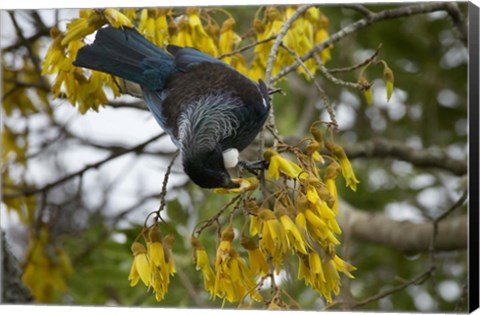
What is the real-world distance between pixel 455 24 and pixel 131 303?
4.59 feet

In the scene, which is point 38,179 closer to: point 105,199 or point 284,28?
point 105,199

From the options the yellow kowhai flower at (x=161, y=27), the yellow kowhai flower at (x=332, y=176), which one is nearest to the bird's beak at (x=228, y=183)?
A: the yellow kowhai flower at (x=332, y=176)

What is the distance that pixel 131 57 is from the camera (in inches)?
102

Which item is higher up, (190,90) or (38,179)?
(190,90)

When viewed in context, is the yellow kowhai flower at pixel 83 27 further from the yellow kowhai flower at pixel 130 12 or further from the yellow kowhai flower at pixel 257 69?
the yellow kowhai flower at pixel 257 69

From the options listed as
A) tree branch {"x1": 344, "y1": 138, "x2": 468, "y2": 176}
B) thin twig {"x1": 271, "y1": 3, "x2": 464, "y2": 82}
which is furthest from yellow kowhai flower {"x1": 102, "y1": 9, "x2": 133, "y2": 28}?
tree branch {"x1": 344, "y1": 138, "x2": 468, "y2": 176}

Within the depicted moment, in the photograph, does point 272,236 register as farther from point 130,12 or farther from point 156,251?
point 130,12

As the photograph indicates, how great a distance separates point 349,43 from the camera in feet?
13.3

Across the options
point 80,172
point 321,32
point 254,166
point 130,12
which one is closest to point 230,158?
point 254,166

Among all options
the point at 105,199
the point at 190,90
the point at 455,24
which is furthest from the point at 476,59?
the point at 105,199

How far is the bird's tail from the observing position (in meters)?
2.56

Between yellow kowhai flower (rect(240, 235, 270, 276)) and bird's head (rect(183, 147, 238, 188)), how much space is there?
0.13 m

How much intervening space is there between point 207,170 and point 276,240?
235 mm

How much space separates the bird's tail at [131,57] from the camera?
2.56m
